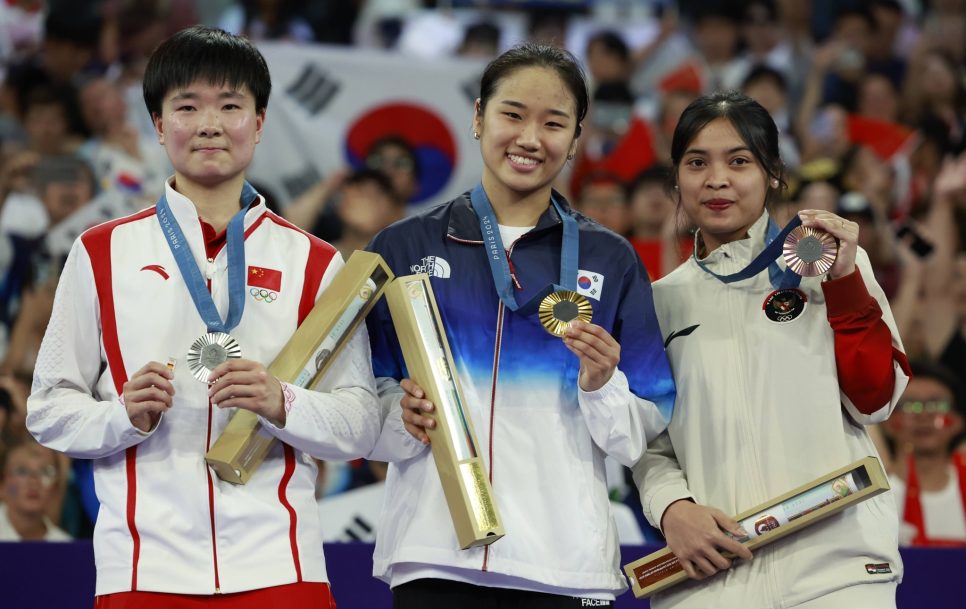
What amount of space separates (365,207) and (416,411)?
407cm

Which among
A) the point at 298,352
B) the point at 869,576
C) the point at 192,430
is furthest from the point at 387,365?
the point at 869,576

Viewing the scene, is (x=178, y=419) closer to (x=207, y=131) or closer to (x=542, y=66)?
(x=207, y=131)

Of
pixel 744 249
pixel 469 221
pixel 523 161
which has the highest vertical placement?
pixel 523 161

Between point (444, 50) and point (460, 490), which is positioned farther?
point (444, 50)

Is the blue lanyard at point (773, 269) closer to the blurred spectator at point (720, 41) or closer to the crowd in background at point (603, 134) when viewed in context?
the crowd in background at point (603, 134)

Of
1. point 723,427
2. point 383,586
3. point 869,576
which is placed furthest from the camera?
point 383,586

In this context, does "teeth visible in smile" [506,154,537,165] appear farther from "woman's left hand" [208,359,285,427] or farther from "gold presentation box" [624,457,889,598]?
"gold presentation box" [624,457,889,598]

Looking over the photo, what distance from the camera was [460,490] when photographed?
2.74m

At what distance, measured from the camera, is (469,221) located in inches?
123

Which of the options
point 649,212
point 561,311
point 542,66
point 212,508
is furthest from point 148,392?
point 649,212

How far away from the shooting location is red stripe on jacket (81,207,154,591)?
2.64 m

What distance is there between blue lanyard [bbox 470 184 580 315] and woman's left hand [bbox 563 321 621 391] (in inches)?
5.0

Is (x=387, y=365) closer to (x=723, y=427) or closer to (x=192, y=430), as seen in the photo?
(x=192, y=430)

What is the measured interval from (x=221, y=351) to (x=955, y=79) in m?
6.90
